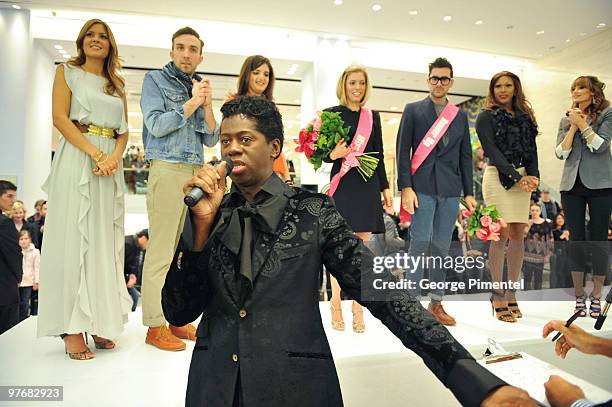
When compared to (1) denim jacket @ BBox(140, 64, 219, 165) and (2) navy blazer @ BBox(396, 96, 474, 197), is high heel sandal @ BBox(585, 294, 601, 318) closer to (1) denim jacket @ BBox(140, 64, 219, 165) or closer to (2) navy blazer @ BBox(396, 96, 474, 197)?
(2) navy blazer @ BBox(396, 96, 474, 197)

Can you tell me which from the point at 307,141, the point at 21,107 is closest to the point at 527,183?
the point at 307,141

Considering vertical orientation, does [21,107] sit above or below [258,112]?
above

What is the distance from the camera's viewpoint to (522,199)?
266 centimetres

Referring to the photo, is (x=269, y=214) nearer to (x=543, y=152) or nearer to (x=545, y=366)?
(x=545, y=366)

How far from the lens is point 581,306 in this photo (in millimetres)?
1126

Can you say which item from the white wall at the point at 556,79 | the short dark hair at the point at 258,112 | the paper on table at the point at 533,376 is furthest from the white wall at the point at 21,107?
the white wall at the point at 556,79

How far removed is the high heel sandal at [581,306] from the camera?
43.5 inches

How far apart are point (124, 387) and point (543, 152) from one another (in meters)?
8.78

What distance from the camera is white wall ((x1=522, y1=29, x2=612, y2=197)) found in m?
7.07

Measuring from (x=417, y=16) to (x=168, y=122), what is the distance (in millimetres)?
5694

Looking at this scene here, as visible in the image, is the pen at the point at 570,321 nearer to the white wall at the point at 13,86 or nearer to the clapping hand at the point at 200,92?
the clapping hand at the point at 200,92

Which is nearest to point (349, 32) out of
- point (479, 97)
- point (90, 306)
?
point (479, 97)

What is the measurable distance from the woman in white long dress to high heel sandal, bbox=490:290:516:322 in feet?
5.65

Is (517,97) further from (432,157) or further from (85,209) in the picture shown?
(85,209)
